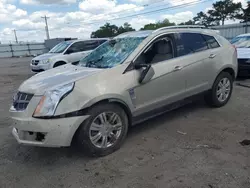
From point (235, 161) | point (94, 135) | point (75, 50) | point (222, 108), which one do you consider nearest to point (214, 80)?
point (222, 108)

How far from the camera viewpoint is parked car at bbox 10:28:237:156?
3076 millimetres

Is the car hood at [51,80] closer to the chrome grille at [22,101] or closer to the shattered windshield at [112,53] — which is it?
the chrome grille at [22,101]

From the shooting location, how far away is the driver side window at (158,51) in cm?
384

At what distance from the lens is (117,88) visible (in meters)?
3.39

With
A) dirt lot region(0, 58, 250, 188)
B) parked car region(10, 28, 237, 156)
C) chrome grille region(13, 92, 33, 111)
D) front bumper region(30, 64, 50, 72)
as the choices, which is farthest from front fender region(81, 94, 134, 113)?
front bumper region(30, 64, 50, 72)

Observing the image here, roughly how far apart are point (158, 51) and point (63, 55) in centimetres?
770

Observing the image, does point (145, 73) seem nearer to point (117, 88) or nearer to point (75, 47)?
point (117, 88)

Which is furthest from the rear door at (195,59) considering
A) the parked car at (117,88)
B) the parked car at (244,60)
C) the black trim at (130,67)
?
the parked car at (244,60)

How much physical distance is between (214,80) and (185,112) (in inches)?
34.0

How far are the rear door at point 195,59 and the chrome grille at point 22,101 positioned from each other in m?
2.57

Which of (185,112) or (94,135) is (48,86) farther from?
(185,112)

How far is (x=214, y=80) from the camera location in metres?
4.84

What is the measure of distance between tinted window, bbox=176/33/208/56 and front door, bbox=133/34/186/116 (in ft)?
0.54

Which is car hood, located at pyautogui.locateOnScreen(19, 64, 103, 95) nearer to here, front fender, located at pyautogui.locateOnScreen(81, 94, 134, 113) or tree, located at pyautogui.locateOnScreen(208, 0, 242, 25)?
front fender, located at pyautogui.locateOnScreen(81, 94, 134, 113)
